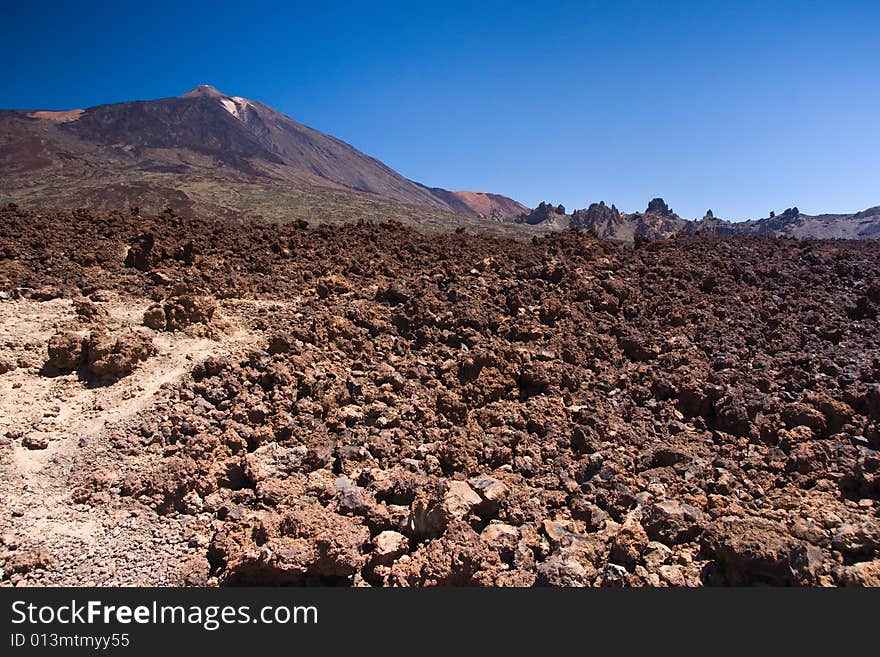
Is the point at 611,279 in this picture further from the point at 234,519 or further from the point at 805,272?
the point at 234,519

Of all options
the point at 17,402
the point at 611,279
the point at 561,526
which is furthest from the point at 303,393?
the point at 611,279

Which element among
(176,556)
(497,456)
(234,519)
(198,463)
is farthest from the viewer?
(497,456)

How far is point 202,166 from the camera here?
5397 cm

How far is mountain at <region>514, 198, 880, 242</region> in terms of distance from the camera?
169 ft

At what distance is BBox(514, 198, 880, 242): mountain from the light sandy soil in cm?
4697

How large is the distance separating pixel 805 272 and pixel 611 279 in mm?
3796

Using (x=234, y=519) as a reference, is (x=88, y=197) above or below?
above

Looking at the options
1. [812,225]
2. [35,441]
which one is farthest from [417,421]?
[812,225]

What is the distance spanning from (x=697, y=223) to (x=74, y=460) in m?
61.9

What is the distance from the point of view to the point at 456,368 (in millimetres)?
6129

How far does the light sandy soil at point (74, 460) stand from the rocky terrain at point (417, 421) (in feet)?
0.06

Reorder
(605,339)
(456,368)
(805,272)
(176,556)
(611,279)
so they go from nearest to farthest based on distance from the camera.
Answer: (176,556) < (456,368) < (605,339) < (611,279) < (805,272)

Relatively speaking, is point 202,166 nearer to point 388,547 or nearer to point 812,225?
point 388,547

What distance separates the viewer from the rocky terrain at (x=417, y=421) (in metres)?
3.82
